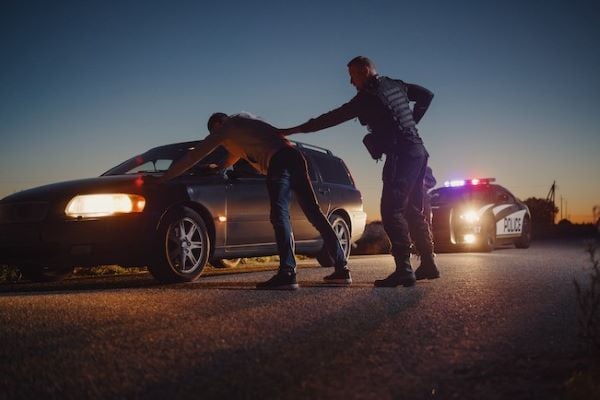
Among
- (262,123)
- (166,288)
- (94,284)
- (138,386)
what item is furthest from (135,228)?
(138,386)

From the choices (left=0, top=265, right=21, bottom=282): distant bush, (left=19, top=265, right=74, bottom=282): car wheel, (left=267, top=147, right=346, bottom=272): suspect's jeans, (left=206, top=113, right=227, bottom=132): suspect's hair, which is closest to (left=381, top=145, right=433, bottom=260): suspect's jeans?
(left=267, top=147, right=346, bottom=272): suspect's jeans

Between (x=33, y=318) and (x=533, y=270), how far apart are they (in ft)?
19.6

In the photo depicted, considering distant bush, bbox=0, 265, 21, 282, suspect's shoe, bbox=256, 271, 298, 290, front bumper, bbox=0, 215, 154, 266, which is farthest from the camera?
distant bush, bbox=0, 265, 21, 282

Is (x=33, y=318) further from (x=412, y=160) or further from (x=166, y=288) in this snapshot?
(x=412, y=160)

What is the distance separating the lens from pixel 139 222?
6652mm

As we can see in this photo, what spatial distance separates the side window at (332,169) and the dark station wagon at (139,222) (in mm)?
2043

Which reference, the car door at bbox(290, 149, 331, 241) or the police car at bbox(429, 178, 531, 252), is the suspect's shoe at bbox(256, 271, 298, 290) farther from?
the police car at bbox(429, 178, 531, 252)

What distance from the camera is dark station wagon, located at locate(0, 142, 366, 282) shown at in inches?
257

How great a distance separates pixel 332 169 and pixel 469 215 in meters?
4.39

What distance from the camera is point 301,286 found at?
6.67 metres

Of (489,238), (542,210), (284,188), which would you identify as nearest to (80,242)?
(284,188)

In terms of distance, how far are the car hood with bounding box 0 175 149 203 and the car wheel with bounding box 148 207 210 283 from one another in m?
0.48

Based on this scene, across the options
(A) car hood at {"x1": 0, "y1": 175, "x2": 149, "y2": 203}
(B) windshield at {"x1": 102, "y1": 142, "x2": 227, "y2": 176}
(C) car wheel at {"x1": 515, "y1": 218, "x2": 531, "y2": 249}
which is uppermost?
(B) windshield at {"x1": 102, "y1": 142, "x2": 227, "y2": 176}

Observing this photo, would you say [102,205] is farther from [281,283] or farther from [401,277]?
[401,277]
